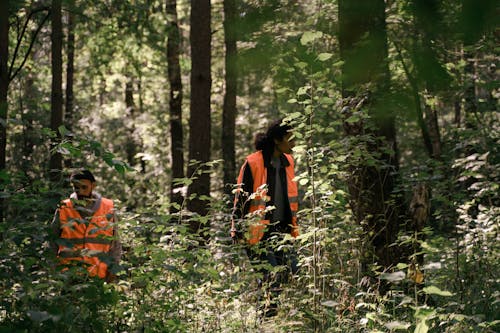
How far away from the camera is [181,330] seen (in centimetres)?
487

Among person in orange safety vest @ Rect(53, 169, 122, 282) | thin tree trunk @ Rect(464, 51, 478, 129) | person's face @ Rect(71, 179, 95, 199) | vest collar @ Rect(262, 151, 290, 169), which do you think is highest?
thin tree trunk @ Rect(464, 51, 478, 129)

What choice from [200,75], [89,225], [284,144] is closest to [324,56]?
[89,225]

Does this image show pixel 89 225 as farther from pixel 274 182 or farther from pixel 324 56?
pixel 324 56

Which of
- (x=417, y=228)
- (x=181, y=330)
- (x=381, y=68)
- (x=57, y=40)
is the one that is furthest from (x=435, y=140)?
(x=381, y=68)

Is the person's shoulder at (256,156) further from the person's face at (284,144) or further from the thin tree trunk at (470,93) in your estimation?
the thin tree trunk at (470,93)

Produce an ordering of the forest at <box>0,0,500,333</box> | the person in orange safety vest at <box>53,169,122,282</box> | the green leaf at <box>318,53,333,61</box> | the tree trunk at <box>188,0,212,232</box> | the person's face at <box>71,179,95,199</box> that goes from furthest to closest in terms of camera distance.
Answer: the tree trunk at <box>188,0,212,232</box>
the person's face at <box>71,179,95,199</box>
the person in orange safety vest at <box>53,169,122,282</box>
the green leaf at <box>318,53,333,61</box>
the forest at <box>0,0,500,333</box>

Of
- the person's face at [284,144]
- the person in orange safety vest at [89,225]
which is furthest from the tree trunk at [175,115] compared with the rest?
the person in orange safety vest at [89,225]

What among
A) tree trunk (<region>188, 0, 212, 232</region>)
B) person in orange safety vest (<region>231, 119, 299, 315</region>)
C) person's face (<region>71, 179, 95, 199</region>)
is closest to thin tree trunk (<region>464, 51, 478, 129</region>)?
person in orange safety vest (<region>231, 119, 299, 315</region>)

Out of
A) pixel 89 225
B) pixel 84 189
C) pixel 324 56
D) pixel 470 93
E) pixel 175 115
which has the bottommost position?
pixel 89 225

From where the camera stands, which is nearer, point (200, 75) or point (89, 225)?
point (89, 225)

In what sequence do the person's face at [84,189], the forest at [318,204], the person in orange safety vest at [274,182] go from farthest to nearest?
the person in orange safety vest at [274,182], the person's face at [84,189], the forest at [318,204]

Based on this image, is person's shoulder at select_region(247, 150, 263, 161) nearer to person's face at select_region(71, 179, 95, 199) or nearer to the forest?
the forest

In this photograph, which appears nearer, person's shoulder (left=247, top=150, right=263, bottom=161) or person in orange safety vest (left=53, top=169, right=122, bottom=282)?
person in orange safety vest (left=53, top=169, right=122, bottom=282)

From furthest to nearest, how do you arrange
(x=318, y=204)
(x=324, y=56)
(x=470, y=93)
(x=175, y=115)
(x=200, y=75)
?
(x=175, y=115), (x=200, y=75), (x=470, y=93), (x=318, y=204), (x=324, y=56)
